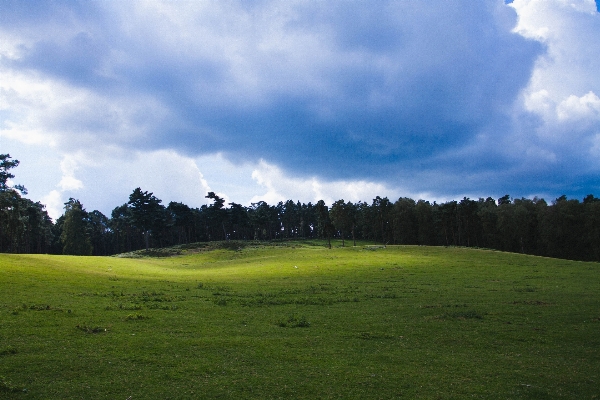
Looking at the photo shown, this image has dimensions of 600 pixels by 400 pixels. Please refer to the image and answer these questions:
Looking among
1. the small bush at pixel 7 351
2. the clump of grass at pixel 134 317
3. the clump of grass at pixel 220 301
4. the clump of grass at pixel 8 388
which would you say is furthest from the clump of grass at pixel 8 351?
the clump of grass at pixel 220 301

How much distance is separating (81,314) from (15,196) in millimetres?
83504

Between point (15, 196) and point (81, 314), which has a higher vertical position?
A: point (15, 196)

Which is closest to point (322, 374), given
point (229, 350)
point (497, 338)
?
point (229, 350)

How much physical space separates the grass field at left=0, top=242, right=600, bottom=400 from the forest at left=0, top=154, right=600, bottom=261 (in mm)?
59777

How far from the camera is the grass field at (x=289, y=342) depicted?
37.4 ft

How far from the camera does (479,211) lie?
127 metres

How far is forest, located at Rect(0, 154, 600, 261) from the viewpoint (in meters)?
102

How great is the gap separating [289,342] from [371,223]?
14626cm

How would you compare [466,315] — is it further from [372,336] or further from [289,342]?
[289,342]

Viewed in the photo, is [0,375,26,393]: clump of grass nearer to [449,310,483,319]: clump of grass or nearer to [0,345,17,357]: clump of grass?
[0,345,17,357]: clump of grass

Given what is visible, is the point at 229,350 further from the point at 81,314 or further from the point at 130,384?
the point at 81,314

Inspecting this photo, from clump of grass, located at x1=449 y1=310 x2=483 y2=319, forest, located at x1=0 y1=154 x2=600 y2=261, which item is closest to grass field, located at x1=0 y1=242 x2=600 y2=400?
clump of grass, located at x1=449 y1=310 x2=483 y2=319

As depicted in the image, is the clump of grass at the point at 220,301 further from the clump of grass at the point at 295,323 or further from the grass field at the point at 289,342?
the clump of grass at the point at 295,323

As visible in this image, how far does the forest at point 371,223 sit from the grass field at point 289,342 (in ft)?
196
